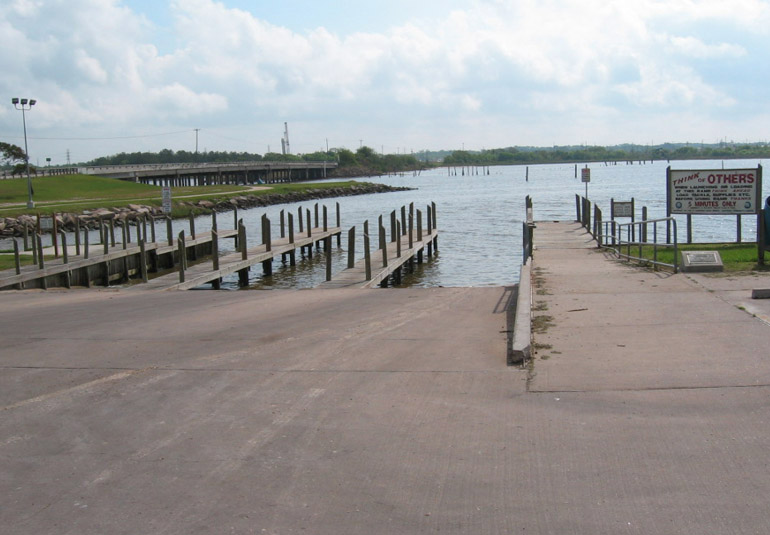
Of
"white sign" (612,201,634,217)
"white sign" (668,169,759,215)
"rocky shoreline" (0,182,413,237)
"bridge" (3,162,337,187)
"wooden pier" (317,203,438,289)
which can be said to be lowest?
"wooden pier" (317,203,438,289)

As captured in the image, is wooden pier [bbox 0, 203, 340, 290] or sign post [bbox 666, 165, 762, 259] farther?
wooden pier [bbox 0, 203, 340, 290]

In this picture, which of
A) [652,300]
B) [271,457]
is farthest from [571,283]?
[271,457]

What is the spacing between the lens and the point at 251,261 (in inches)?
1025

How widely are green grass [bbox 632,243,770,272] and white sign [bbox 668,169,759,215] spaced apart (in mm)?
930

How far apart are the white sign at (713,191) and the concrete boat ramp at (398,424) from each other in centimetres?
892

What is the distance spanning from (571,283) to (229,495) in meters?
9.69

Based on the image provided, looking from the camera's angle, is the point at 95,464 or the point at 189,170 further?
the point at 189,170

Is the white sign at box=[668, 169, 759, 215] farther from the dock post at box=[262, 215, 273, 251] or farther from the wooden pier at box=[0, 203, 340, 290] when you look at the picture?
the dock post at box=[262, 215, 273, 251]

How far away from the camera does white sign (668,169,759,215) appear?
1983cm

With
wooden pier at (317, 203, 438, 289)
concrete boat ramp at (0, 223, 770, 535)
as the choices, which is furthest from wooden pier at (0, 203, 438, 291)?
concrete boat ramp at (0, 223, 770, 535)

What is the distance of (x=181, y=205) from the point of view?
6400cm

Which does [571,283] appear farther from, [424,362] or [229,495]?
[229,495]

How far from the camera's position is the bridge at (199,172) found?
107m

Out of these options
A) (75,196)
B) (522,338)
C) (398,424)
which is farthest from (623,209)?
(75,196)
